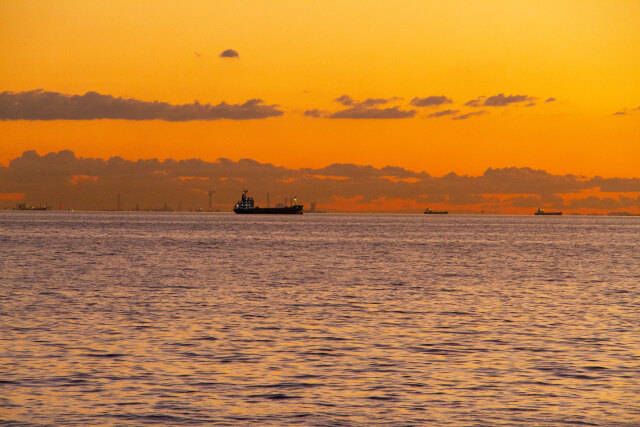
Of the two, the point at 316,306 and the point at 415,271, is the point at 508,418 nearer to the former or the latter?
the point at 316,306

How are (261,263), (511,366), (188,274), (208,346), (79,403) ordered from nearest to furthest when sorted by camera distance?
1. (79,403)
2. (511,366)
3. (208,346)
4. (188,274)
5. (261,263)

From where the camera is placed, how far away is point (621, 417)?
63.4 ft

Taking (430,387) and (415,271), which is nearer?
(430,387)

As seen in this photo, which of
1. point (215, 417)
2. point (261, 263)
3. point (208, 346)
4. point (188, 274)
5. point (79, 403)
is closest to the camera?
point (215, 417)

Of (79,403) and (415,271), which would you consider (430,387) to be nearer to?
(79,403)

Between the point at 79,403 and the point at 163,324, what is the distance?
14.4 metres

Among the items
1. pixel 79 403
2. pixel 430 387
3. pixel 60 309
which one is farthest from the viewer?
pixel 60 309

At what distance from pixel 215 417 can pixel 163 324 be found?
16150 mm

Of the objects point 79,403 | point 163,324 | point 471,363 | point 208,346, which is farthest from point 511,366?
point 163,324

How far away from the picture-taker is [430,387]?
2248 cm

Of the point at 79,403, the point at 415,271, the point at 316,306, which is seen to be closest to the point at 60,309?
the point at 316,306

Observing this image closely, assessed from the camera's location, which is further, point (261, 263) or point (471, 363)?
point (261, 263)

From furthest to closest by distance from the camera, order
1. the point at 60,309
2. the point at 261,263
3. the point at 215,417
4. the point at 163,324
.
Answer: the point at 261,263 < the point at 60,309 < the point at 163,324 < the point at 215,417

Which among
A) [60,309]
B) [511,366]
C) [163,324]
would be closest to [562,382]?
[511,366]
